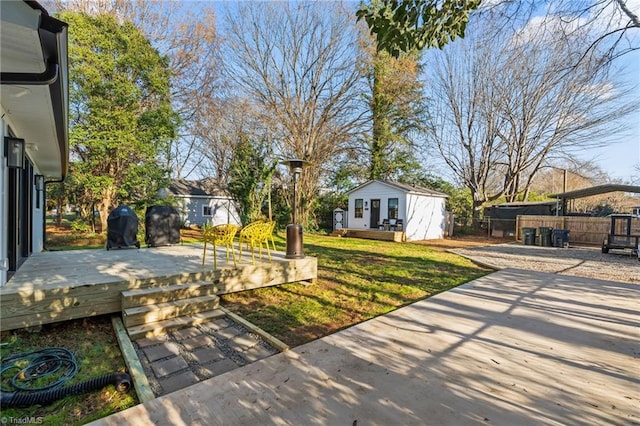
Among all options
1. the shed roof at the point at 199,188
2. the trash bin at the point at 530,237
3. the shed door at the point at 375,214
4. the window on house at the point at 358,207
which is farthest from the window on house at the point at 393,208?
the shed roof at the point at 199,188

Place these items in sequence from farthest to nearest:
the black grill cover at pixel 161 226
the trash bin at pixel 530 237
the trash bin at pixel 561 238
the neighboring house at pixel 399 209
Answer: the neighboring house at pixel 399 209 → the trash bin at pixel 530 237 → the trash bin at pixel 561 238 → the black grill cover at pixel 161 226

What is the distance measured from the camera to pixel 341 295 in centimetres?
491

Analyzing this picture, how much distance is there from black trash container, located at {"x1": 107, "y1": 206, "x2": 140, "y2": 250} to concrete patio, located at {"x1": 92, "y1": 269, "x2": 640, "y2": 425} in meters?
5.96

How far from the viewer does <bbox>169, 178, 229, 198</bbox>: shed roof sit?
65.8 ft

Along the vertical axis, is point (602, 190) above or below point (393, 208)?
above

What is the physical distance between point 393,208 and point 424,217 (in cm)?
186

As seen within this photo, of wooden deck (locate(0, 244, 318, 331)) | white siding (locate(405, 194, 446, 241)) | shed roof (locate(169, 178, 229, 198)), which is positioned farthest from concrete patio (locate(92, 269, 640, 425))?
shed roof (locate(169, 178, 229, 198))

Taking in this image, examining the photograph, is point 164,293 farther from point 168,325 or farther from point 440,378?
point 440,378

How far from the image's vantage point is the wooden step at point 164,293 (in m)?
3.42

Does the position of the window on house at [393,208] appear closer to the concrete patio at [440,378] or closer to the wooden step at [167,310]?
the concrete patio at [440,378]

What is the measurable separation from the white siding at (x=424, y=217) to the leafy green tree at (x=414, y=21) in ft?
41.7

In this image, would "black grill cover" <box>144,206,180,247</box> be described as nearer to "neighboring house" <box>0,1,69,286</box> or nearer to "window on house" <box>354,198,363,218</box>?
"neighboring house" <box>0,1,69,286</box>

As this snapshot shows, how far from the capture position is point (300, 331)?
3465 millimetres

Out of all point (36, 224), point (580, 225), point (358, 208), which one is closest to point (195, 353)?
point (36, 224)
